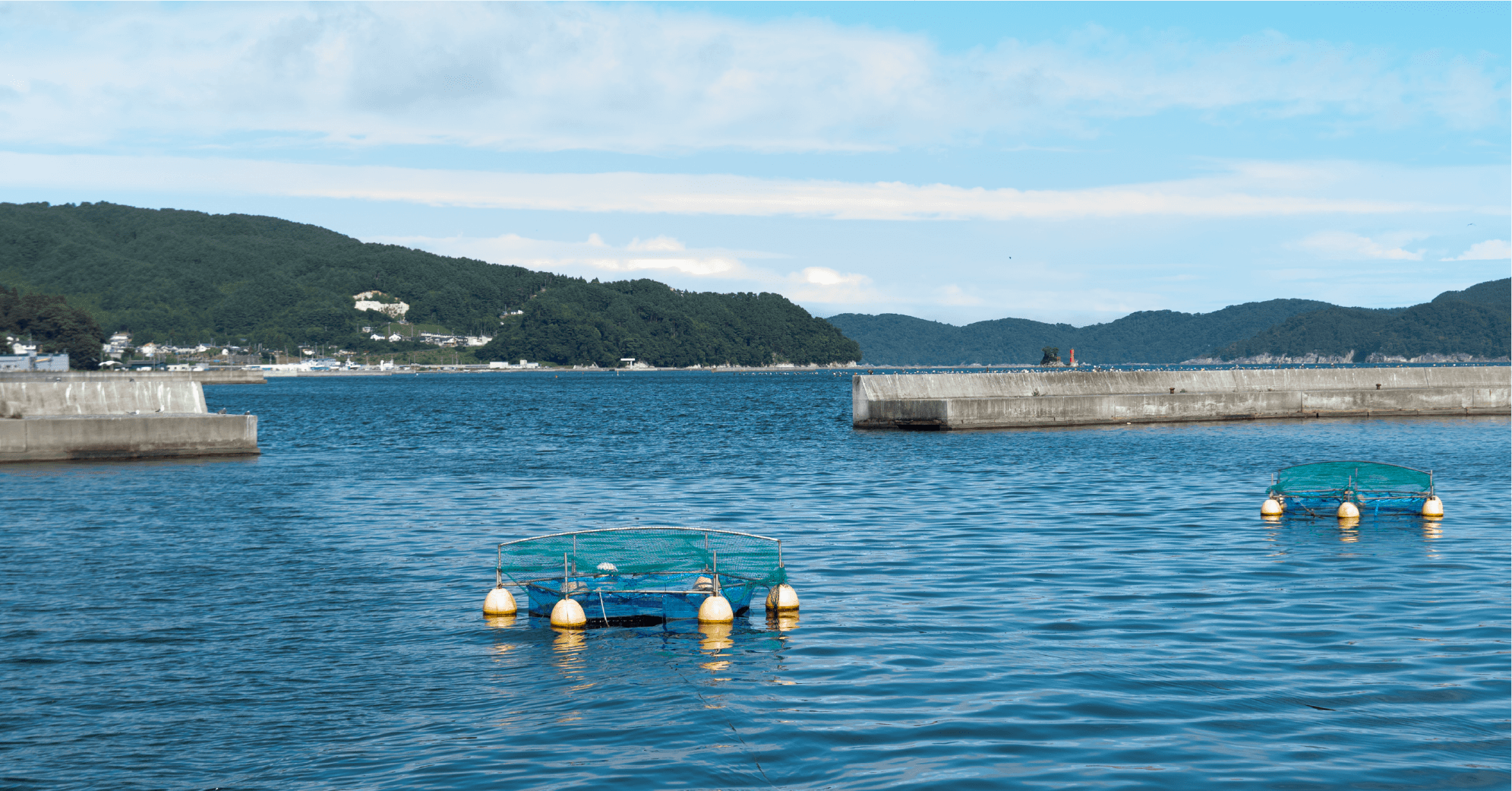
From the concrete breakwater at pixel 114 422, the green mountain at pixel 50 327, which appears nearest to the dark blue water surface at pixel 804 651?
the concrete breakwater at pixel 114 422

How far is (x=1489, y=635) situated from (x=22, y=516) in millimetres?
33270

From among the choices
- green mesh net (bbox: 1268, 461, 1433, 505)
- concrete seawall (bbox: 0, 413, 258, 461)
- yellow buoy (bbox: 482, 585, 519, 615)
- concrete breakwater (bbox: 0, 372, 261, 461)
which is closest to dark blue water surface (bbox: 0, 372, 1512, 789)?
yellow buoy (bbox: 482, 585, 519, 615)

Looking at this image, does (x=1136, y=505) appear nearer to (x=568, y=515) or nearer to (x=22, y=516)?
(x=568, y=515)

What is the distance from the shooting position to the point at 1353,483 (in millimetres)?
29172

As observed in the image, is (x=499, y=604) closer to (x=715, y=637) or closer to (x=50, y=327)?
(x=715, y=637)

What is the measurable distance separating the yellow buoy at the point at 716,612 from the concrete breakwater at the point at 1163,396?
4682 centimetres

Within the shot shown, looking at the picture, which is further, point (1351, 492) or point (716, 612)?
point (1351, 492)

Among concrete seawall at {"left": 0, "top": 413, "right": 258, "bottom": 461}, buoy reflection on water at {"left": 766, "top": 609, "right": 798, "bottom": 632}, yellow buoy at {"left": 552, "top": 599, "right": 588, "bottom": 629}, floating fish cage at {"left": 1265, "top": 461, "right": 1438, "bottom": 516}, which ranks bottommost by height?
buoy reflection on water at {"left": 766, "top": 609, "right": 798, "bottom": 632}

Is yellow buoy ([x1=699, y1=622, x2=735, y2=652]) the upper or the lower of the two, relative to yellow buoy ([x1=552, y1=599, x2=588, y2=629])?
lower

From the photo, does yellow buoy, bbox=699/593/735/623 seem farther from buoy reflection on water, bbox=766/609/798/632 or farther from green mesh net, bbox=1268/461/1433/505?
green mesh net, bbox=1268/461/1433/505

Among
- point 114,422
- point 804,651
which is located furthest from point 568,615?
point 114,422

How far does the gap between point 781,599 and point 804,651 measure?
235 cm

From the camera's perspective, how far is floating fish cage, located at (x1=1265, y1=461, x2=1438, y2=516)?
29078 mm

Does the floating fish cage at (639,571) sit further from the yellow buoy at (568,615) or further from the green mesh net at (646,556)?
the yellow buoy at (568,615)
